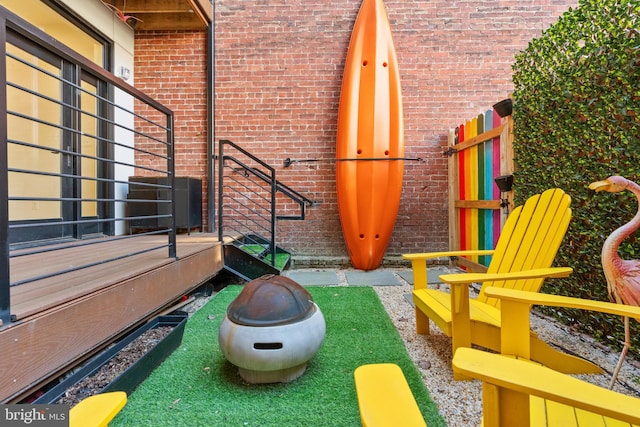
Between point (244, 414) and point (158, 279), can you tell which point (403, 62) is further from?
point (244, 414)

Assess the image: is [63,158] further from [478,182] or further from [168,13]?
[478,182]

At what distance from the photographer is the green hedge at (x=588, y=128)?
5.63ft

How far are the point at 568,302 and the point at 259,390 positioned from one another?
1297 mm

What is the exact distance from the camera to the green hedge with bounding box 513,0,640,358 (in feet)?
5.63

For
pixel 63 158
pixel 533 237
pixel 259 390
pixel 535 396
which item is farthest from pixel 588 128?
pixel 63 158

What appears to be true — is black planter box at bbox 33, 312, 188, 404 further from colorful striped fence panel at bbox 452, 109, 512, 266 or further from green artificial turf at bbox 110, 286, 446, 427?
colorful striped fence panel at bbox 452, 109, 512, 266

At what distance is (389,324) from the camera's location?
2.35 m

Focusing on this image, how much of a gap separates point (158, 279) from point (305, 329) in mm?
945

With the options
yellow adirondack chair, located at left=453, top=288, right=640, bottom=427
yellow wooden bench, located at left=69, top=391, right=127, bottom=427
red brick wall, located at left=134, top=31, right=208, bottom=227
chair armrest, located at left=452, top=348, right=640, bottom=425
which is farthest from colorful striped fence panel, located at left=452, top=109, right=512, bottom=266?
red brick wall, located at left=134, top=31, right=208, bottom=227

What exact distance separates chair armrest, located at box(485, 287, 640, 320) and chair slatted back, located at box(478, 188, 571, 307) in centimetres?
58

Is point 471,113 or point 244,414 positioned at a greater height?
point 471,113

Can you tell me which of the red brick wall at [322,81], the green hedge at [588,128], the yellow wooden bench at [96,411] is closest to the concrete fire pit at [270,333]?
the yellow wooden bench at [96,411]

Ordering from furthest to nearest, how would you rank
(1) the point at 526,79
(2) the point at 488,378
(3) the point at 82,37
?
(3) the point at 82,37, (1) the point at 526,79, (2) the point at 488,378

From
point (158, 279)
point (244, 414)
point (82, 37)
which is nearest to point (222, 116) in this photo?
point (82, 37)
